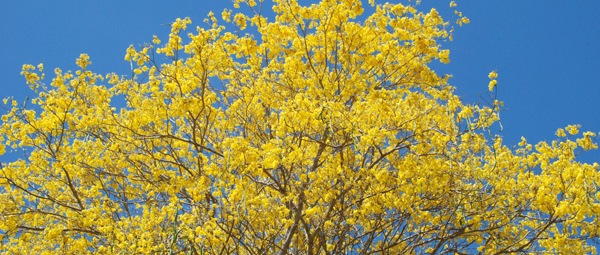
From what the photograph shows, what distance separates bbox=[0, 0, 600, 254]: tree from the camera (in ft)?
14.4

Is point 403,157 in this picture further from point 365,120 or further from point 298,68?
point 298,68

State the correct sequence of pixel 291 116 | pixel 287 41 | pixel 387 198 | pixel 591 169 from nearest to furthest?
pixel 591 169 → pixel 291 116 → pixel 387 198 → pixel 287 41

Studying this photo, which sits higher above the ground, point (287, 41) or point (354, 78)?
point (287, 41)

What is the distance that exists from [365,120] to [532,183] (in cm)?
210

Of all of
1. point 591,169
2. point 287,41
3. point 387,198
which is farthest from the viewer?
point 287,41

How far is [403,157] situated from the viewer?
17.6 ft

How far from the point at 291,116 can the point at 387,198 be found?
1.47 m

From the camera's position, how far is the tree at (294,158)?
439cm

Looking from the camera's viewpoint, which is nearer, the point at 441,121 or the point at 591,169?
the point at 591,169

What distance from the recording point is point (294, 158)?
4434 mm

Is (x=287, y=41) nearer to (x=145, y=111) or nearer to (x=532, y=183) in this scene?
(x=145, y=111)

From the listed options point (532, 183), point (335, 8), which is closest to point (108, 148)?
A: point (335, 8)

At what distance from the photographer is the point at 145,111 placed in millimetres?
5082

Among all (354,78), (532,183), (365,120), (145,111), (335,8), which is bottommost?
(532,183)
